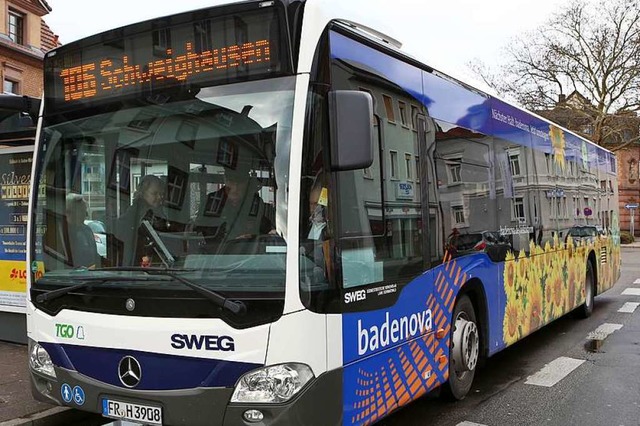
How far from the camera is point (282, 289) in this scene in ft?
10.8

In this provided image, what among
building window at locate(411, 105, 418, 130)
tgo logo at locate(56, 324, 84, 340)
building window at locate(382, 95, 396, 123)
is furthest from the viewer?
building window at locate(411, 105, 418, 130)

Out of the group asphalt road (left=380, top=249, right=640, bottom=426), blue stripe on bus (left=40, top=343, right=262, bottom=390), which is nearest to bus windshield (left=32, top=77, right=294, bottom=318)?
blue stripe on bus (left=40, top=343, right=262, bottom=390)

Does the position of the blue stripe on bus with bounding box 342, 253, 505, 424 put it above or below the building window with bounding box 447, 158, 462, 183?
below

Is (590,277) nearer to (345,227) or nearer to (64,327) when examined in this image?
(345,227)

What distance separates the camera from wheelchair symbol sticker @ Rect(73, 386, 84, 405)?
3785 mm

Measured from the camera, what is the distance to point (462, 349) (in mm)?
5340

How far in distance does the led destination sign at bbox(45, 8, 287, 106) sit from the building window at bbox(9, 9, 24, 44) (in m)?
28.1

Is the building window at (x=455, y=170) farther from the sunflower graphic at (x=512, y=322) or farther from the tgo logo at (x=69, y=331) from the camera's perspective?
the tgo logo at (x=69, y=331)

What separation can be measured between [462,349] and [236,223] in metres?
2.74

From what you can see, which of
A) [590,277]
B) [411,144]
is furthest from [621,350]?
[411,144]

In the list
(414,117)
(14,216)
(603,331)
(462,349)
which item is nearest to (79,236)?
(414,117)

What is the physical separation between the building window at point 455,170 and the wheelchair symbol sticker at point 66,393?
10.8ft

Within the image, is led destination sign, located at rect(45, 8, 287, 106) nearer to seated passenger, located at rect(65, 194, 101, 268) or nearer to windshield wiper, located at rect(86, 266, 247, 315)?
seated passenger, located at rect(65, 194, 101, 268)

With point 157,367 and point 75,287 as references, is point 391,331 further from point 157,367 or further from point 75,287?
point 75,287
